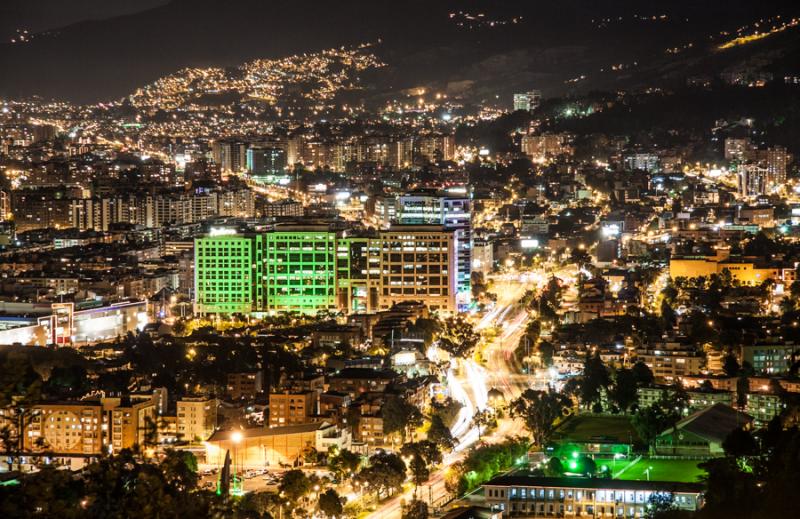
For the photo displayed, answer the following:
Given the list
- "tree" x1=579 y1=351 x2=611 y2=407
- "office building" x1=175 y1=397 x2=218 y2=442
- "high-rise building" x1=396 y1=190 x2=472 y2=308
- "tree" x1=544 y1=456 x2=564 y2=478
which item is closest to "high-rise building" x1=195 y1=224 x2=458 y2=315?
"high-rise building" x1=396 y1=190 x2=472 y2=308

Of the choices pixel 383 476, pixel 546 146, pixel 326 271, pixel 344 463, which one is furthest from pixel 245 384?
pixel 546 146

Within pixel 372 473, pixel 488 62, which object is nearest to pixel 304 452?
pixel 372 473

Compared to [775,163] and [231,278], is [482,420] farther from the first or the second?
[775,163]

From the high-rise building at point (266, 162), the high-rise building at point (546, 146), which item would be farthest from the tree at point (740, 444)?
the high-rise building at point (266, 162)

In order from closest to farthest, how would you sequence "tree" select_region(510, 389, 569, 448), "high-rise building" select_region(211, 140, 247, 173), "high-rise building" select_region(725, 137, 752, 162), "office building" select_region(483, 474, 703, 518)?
"office building" select_region(483, 474, 703, 518) → "tree" select_region(510, 389, 569, 448) → "high-rise building" select_region(725, 137, 752, 162) → "high-rise building" select_region(211, 140, 247, 173)

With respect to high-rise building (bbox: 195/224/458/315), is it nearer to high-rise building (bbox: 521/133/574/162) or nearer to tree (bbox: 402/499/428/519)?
tree (bbox: 402/499/428/519)

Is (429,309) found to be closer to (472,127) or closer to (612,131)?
(612,131)
